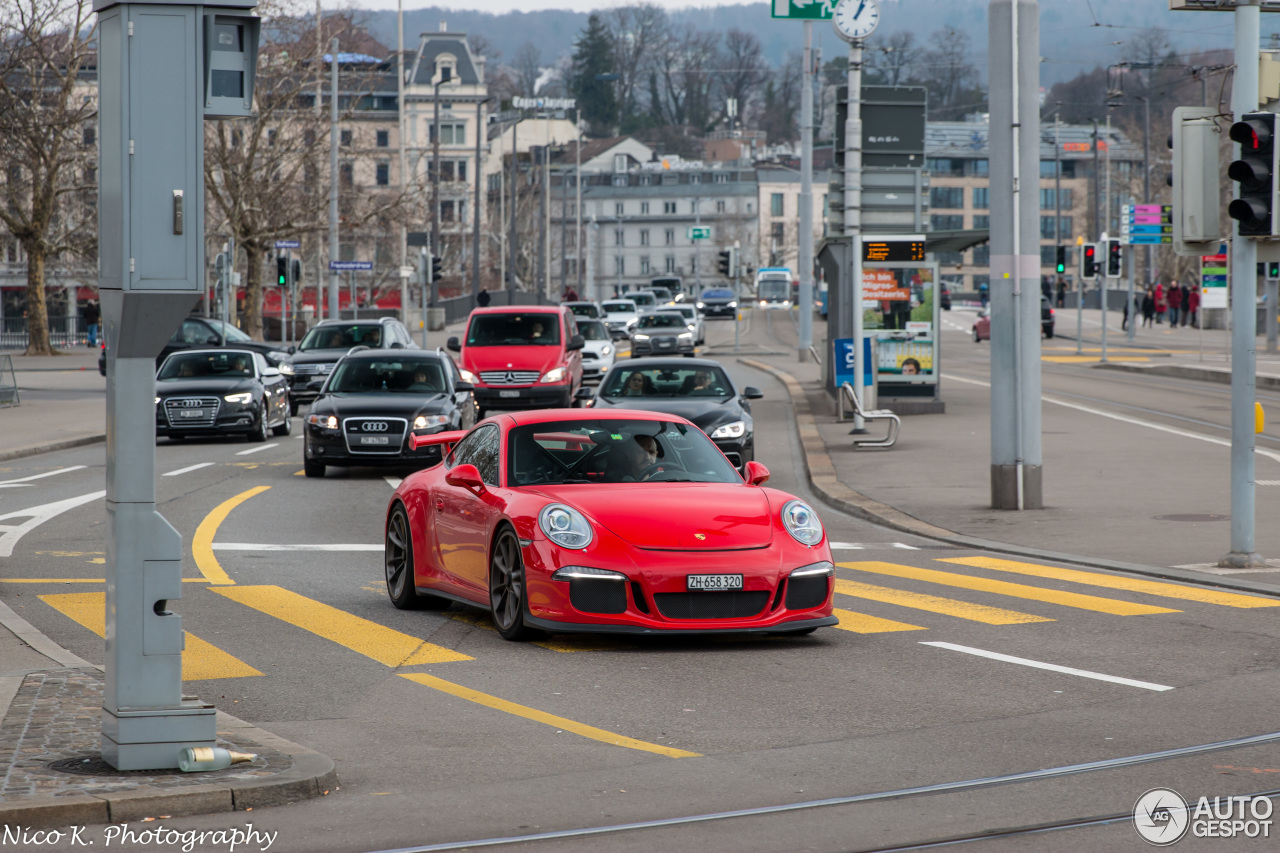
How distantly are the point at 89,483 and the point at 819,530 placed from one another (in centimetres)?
1324

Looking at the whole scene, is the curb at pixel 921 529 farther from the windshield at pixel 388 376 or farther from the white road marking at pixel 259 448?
the white road marking at pixel 259 448

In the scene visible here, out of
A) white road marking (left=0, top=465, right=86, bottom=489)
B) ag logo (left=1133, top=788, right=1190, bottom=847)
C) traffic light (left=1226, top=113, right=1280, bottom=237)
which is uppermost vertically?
traffic light (left=1226, top=113, right=1280, bottom=237)

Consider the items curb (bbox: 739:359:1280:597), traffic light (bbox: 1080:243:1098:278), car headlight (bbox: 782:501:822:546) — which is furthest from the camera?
traffic light (bbox: 1080:243:1098:278)

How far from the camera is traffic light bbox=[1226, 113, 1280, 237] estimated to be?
39.8 feet

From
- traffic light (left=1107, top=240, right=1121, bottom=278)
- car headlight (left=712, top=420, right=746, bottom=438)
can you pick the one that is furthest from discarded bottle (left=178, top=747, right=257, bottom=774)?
traffic light (left=1107, top=240, right=1121, bottom=278)

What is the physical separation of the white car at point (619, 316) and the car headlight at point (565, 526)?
57.5 m

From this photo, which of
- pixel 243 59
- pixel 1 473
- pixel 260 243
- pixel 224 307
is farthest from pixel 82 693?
pixel 260 243

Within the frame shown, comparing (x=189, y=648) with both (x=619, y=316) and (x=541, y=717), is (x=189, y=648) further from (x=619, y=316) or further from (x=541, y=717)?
(x=619, y=316)

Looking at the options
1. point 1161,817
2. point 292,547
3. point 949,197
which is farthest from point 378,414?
point 949,197

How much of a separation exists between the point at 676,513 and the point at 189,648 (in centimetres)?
277

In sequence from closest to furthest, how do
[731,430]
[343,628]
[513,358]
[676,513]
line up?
[676,513], [343,628], [731,430], [513,358]

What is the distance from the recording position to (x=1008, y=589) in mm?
11812

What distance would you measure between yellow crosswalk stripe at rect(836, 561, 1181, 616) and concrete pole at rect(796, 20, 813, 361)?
101 feet

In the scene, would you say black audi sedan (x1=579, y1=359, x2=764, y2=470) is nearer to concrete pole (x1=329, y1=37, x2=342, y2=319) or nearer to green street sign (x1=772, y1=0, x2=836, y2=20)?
green street sign (x1=772, y1=0, x2=836, y2=20)
